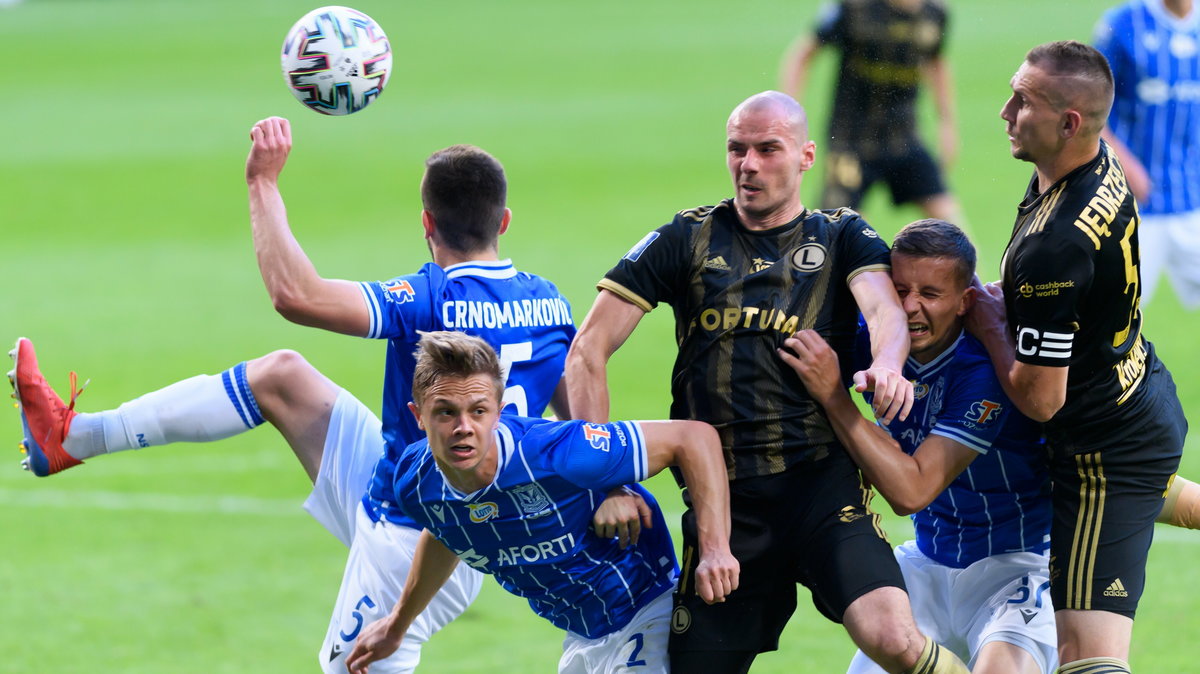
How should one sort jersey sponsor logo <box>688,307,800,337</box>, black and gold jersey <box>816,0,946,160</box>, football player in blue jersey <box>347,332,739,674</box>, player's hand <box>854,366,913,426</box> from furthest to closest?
black and gold jersey <box>816,0,946,160</box> < jersey sponsor logo <box>688,307,800,337</box> < football player in blue jersey <box>347,332,739,674</box> < player's hand <box>854,366,913,426</box>

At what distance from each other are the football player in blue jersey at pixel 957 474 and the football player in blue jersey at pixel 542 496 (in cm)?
56

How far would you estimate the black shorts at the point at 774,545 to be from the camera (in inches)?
207

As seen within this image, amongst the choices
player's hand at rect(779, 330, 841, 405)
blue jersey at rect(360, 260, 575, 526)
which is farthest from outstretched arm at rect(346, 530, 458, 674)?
player's hand at rect(779, 330, 841, 405)

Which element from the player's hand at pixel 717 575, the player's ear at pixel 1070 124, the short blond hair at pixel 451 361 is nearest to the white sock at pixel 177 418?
the short blond hair at pixel 451 361

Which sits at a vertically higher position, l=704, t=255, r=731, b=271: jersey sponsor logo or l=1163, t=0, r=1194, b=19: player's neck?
l=1163, t=0, r=1194, b=19: player's neck

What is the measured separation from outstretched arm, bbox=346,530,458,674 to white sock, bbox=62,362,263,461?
2.93ft

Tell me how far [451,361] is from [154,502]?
5.78 meters

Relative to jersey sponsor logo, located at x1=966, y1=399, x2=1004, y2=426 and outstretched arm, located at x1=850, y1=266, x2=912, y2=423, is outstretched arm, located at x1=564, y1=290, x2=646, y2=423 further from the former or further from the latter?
jersey sponsor logo, located at x1=966, y1=399, x2=1004, y2=426

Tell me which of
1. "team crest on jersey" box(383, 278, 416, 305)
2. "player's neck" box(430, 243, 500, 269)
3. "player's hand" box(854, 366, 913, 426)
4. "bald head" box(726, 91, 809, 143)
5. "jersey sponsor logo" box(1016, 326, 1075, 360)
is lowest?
"player's hand" box(854, 366, 913, 426)

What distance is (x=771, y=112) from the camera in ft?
17.6

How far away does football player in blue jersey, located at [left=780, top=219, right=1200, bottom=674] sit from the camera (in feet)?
17.2

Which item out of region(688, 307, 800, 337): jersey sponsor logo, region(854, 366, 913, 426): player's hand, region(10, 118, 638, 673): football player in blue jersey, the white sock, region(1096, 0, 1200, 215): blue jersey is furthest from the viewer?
region(1096, 0, 1200, 215): blue jersey

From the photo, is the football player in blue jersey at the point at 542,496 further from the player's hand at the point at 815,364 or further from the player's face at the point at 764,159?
the player's face at the point at 764,159

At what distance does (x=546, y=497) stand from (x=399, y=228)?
14664 mm
